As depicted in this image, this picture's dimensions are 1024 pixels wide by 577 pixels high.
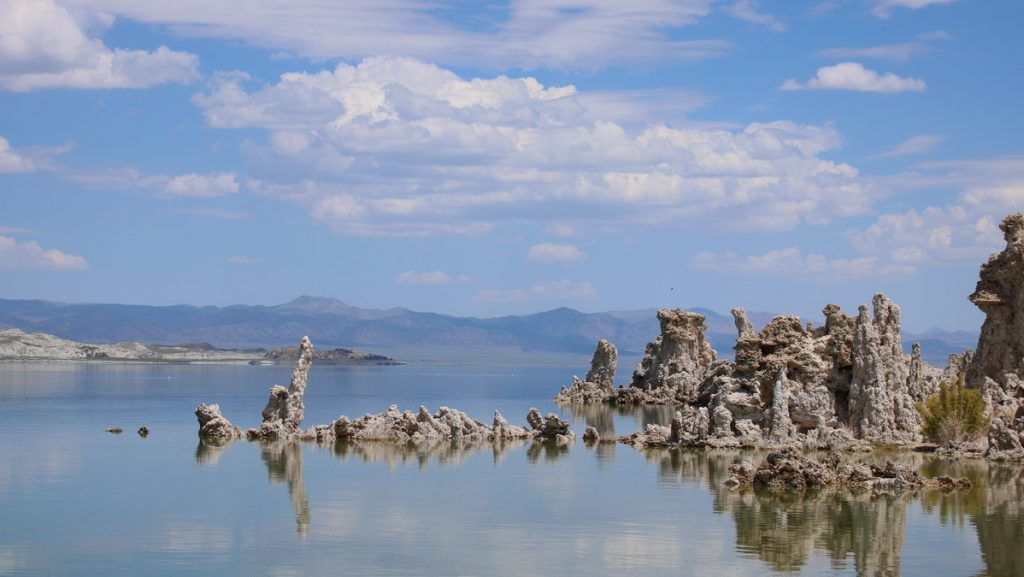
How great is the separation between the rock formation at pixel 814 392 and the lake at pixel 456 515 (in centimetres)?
200

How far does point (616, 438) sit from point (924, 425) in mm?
11101

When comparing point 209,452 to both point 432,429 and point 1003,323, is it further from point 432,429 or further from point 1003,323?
point 1003,323

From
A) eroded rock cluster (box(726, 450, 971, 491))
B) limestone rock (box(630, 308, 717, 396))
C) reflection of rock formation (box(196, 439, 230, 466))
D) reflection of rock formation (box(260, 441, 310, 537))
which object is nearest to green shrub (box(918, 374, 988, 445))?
eroded rock cluster (box(726, 450, 971, 491))

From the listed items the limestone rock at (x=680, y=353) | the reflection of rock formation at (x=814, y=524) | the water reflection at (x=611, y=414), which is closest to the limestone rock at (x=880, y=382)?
the reflection of rock formation at (x=814, y=524)

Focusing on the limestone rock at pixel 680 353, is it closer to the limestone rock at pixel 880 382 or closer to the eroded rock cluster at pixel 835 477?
the limestone rock at pixel 880 382

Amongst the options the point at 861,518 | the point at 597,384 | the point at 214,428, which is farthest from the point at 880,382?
the point at 597,384

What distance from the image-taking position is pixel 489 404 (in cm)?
8131

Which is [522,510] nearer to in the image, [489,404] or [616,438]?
[616,438]

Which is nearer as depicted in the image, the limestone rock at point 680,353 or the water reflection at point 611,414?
the water reflection at point 611,414

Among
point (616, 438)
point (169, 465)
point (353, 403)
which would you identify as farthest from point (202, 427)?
point (353, 403)

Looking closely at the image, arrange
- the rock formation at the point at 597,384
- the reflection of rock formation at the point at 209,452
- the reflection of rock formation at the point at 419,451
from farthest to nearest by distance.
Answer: the rock formation at the point at 597,384 → the reflection of rock formation at the point at 419,451 → the reflection of rock formation at the point at 209,452

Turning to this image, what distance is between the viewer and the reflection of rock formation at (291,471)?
3111 centimetres

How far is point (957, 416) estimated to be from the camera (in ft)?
148

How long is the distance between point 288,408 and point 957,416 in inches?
849
